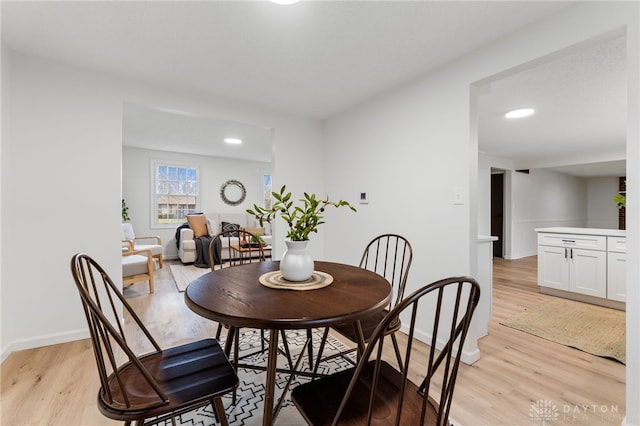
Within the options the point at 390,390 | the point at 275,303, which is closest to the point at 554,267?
the point at 390,390

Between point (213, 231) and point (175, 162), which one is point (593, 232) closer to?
point (213, 231)

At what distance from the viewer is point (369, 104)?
3.06 meters

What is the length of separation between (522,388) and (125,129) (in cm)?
537

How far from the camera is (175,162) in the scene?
20.5ft

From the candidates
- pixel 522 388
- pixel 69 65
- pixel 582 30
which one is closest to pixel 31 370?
pixel 69 65

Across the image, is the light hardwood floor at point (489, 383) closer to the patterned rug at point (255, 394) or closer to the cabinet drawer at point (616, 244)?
the patterned rug at point (255, 394)

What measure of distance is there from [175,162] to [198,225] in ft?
5.08

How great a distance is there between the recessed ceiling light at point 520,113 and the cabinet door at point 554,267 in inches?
68.2

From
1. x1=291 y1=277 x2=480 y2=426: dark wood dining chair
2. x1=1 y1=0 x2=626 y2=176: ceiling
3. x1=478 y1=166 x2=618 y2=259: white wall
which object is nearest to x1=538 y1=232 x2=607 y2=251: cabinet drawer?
x1=1 y1=0 x2=626 y2=176: ceiling

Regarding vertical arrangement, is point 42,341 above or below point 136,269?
below

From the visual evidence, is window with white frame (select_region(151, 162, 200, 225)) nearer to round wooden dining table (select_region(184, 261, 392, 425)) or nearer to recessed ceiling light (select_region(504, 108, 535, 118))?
round wooden dining table (select_region(184, 261, 392, 425))

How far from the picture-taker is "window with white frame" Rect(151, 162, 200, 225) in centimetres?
610

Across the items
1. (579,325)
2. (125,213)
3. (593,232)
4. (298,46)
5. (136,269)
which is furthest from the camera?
(125,213)

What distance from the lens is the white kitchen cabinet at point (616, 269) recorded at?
3.13m
